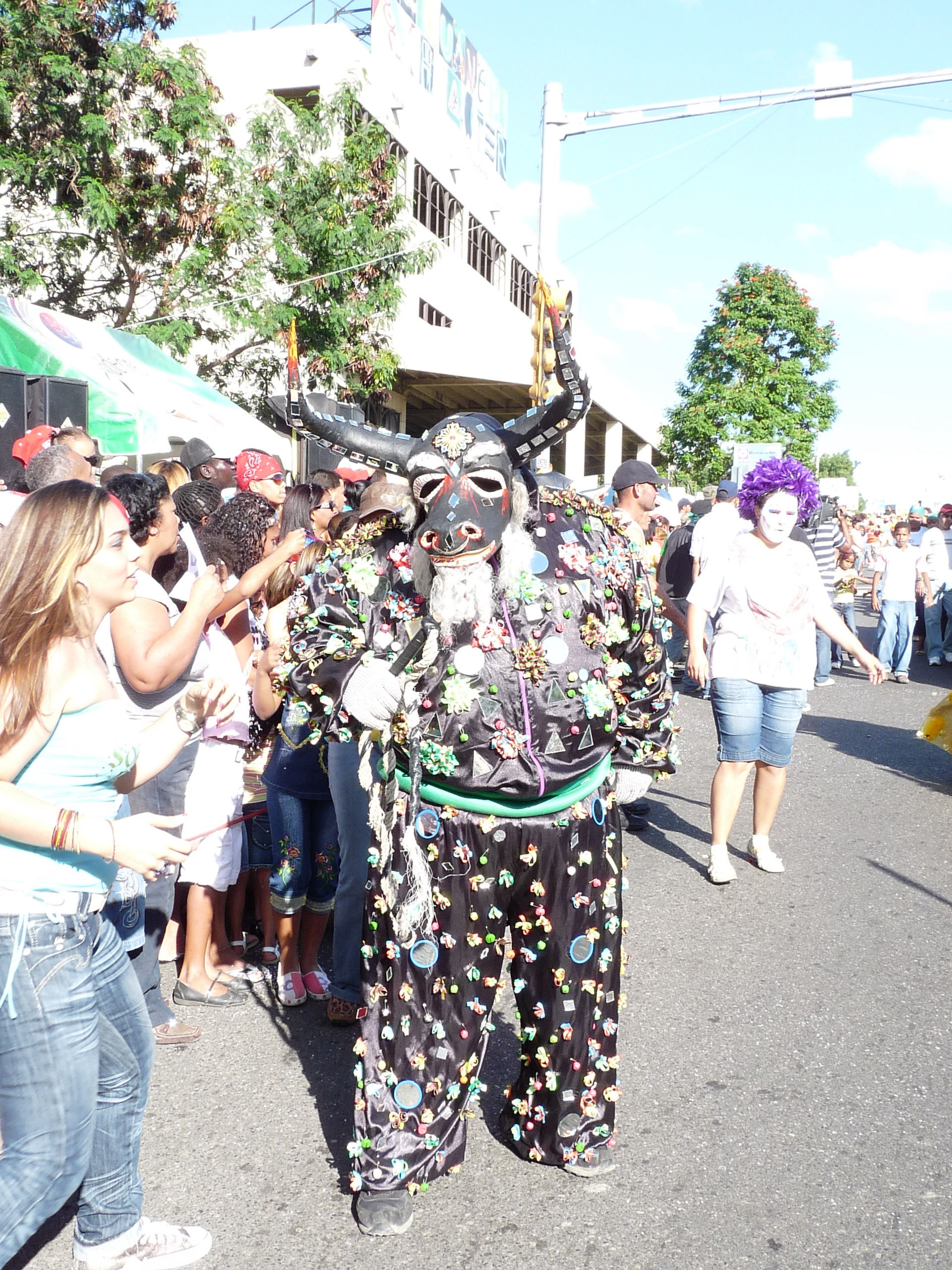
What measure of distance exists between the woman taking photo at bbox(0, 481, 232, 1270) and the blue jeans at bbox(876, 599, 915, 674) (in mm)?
11364

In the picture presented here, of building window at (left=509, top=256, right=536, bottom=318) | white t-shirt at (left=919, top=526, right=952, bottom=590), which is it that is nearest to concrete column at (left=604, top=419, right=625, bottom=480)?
building window at (left=509, top=256, right=536, bottom=318)

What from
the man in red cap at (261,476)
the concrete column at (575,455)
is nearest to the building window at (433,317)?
the concrete column at (575,455)

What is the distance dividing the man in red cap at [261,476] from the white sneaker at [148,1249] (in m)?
3.97

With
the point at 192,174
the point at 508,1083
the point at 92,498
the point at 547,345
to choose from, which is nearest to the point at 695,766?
the point at 508,1083

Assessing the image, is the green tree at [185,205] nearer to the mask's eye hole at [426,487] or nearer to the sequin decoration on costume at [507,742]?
the mask's eye hole at [426,487]

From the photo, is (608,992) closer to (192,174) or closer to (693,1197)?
(693,1197)

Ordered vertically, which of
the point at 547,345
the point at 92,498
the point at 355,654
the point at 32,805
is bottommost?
the point at 32,805

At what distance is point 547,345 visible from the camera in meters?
3.23

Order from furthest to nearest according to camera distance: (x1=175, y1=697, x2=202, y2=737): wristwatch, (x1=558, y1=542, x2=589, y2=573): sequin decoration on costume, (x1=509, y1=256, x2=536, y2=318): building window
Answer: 1. (x1=509, y1=256, x2=536, y2=318): building window
2. (x1=558, y1=542, x2=589, y2=573): sequin decoration on costume
3. (x1=175, y1=697, x2=202, y2=737): wristwatch

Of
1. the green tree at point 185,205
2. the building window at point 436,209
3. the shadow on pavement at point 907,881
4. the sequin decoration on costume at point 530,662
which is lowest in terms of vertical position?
the shadow on pavement at point 907,881

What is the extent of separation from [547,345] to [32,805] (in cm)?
198

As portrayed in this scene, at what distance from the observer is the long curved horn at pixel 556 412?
2.64 metres

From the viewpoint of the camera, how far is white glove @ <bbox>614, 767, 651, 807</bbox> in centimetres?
321

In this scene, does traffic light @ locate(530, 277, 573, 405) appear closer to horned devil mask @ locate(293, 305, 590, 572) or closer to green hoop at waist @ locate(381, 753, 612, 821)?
horned devil mask @ locate(293, 305, 590, 572)
